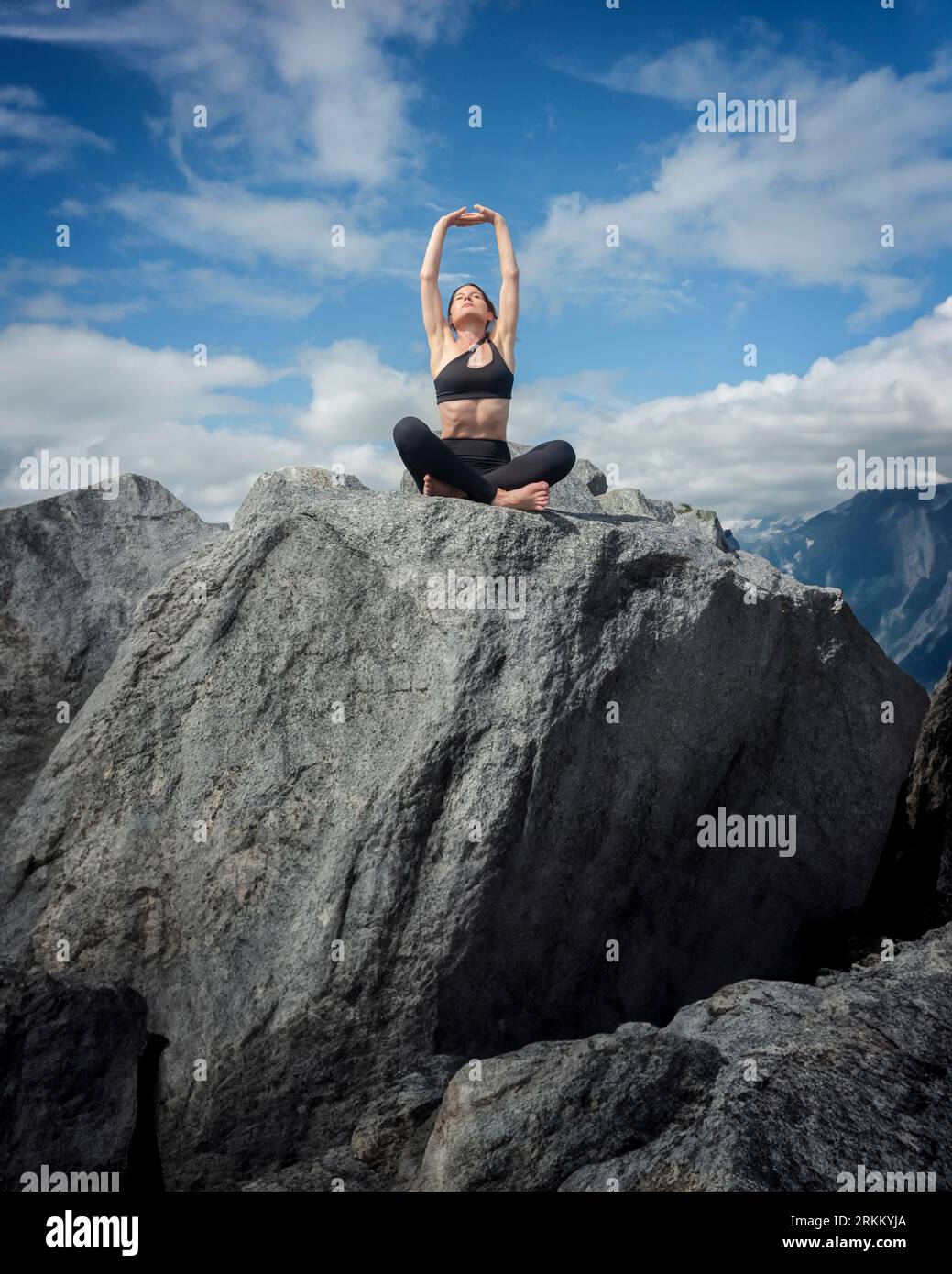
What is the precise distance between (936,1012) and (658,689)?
7.49 ft

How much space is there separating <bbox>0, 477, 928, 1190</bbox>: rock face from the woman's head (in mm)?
2352

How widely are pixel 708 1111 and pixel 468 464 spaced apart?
14.9 ft

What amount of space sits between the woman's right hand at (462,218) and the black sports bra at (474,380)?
3.49 ft

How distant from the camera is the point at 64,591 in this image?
722 cm

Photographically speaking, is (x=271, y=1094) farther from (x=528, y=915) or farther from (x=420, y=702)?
(x=420, y=702)

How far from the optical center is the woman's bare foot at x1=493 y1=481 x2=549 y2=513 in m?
6.37

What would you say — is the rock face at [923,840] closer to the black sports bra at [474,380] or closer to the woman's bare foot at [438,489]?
the woman's bare foot at [438,489]

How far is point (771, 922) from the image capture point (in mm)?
6801

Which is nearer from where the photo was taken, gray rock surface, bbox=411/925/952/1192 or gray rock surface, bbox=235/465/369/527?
gray rock surface, bbox=411/925/952/1192

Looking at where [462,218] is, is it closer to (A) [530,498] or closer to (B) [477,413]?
(B) [477,413]

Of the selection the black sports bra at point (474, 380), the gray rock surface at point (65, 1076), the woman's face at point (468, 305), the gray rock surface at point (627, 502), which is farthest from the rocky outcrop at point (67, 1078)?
the gray rock surface at point (627, 502)

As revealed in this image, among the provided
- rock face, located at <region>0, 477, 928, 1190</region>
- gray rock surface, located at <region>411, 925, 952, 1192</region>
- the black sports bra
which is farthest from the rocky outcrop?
the black sports bra

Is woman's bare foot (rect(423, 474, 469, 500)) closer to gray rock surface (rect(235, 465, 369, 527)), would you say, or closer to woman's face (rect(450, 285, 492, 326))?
gray rock surface (rect(235, 465, 369, 527))

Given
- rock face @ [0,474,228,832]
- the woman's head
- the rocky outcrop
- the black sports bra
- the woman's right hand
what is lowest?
the rocky outcrop
